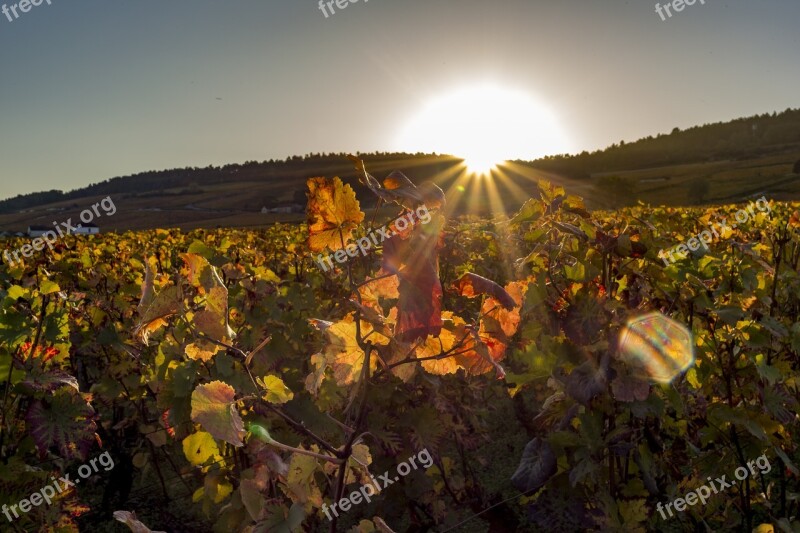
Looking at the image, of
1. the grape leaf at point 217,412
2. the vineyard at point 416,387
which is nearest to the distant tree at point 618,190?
the vineyard at point 416,387

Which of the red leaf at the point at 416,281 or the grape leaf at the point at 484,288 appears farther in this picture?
the grape leaf at the point at 484,288

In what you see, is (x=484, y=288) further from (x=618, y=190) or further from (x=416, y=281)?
(x=618, y=190)

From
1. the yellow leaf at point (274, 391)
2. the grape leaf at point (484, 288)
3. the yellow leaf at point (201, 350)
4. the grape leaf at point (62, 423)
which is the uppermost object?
the yellow leaf at point (201, 350)

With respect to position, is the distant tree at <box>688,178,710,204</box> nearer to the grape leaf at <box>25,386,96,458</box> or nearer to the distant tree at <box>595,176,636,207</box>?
the distant tree at <box>595,176,636,207</box>

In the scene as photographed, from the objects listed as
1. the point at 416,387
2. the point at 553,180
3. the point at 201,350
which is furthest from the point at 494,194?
the point at 201,350

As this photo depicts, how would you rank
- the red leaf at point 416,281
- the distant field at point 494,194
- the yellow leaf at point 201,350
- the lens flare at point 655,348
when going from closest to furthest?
the red leaf at point 416,281, the yellow leaf at point 201,350, the lens flare at point 655,348, the distant field at point 494,194

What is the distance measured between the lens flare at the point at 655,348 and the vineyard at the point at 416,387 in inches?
0.6

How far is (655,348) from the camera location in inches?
65.9

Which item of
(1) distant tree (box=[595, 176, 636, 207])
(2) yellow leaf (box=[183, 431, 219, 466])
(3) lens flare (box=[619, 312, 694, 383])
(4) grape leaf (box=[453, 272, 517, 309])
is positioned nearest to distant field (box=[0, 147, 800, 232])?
(1) distant tree (box=[595, 176, 636, 207])

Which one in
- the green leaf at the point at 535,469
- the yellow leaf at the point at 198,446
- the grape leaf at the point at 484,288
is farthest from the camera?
the yellow leaf at the point at 198,446

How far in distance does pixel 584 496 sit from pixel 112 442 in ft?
12.6

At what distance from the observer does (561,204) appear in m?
1.96

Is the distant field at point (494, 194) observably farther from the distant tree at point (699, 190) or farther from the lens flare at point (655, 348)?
the lens flare at point (655, 348)

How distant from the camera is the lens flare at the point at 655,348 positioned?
1656 mm
